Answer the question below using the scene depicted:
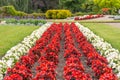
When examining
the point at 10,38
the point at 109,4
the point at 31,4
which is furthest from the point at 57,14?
the point at 10,38

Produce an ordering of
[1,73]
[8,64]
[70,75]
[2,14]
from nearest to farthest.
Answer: [70,75] → [1,73] → [8,64] → [2,14]

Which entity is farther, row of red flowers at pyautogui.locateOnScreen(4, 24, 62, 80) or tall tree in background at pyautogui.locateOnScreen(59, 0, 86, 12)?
tall tree in background at pyautogui.locateOnScreen(59, 0, 86, 12)

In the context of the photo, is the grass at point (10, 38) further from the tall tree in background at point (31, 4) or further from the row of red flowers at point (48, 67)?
the tall tree in background at point (31, 4)

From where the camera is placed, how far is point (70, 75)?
11.0 m

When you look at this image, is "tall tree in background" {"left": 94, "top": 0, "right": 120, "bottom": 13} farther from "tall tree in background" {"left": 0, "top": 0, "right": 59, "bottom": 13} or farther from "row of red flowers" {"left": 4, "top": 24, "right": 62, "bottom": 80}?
"row of red flowers" {"left": 4, "top": 24, "right": 62, "bottom": 80}

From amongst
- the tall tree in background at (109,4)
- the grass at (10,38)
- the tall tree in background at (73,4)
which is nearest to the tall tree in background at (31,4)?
the tall tree in background at (73,4)

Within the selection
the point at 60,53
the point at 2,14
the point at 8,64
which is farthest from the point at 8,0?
the point at 8,64

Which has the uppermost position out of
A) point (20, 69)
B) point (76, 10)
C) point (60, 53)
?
point (20, 69)

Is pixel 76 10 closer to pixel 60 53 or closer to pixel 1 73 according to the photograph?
pixel 60 53

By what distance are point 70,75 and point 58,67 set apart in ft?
10.3

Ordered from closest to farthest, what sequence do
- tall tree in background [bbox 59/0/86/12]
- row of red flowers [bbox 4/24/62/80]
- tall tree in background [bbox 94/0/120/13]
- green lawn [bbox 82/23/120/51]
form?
row of red flowers [bbox 4/24/62/80]
green lawn [bbox 82/23/120/51]
tall tree in background [bbox 94/0/120/13]
tall tree in background [bbox 59/0/86/12]

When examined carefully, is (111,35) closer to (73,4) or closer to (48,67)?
(48,67)

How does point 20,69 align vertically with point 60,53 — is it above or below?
above

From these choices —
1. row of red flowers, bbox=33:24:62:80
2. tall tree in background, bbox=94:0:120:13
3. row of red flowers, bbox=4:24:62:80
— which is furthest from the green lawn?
tall tree in background, bbox=94:0:120:13
